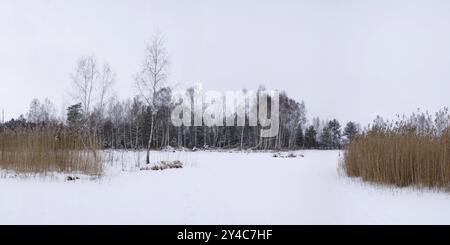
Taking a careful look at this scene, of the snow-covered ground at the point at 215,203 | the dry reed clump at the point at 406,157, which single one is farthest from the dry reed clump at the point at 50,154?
the dry reed clump at the point at 406,157

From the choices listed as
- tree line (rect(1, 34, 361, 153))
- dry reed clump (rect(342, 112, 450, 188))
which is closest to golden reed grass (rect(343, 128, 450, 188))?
dry reed clump (rect(342, 112, 450, 188))

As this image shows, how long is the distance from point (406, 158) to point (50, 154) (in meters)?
7.59

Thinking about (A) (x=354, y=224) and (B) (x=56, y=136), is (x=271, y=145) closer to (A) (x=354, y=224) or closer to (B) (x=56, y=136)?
(B) (x=56, y=136)

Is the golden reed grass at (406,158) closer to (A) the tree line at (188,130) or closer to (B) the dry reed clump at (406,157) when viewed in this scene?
(B) the dry reed clump at (406,157)

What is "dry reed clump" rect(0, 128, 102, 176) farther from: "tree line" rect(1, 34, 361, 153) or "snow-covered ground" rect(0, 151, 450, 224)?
"tree line" rect(1, 34, 361, 153)

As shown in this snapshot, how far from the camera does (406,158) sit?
6680 millimetres

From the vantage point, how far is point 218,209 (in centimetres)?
462

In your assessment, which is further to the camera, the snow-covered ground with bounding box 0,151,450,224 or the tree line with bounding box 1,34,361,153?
the tree line with bounding box 1,34,361,153

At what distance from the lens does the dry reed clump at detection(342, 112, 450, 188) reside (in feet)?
20.6

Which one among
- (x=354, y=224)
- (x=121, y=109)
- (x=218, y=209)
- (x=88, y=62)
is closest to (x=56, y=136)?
(x=218, y=209)

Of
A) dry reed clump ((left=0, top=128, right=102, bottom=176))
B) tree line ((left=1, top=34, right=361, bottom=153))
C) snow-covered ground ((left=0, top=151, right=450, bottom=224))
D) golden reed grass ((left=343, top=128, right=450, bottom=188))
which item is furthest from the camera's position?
tree line ((left=1, top=34, right=361, bottom=153))

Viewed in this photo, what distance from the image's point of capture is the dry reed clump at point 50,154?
8.34 metres

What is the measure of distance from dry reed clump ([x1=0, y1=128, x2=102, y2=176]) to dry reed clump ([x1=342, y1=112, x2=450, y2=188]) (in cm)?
614

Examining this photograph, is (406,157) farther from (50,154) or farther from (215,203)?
(50,154)
